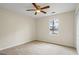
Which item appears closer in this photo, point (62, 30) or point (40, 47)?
point (62, 30)

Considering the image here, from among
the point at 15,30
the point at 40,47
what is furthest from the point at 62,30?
the point at 15,30

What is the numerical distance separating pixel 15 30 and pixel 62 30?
767 millimetres

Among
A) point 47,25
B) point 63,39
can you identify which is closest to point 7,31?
point 47,25

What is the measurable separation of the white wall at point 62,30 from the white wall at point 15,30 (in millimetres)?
138

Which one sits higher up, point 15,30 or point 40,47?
point 15,30

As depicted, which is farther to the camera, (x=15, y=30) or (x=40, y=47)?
(x=40, y=47)

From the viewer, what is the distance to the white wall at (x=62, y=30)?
1.21 metres

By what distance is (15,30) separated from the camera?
4.45ft

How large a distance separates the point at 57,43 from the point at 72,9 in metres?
0.60

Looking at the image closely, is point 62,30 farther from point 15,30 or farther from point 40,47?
point 15,30

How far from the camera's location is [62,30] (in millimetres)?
1258

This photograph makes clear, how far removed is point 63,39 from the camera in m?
1.32

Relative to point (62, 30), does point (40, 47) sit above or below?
below

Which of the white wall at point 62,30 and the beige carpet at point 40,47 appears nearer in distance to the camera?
the white wall at point 62,30
